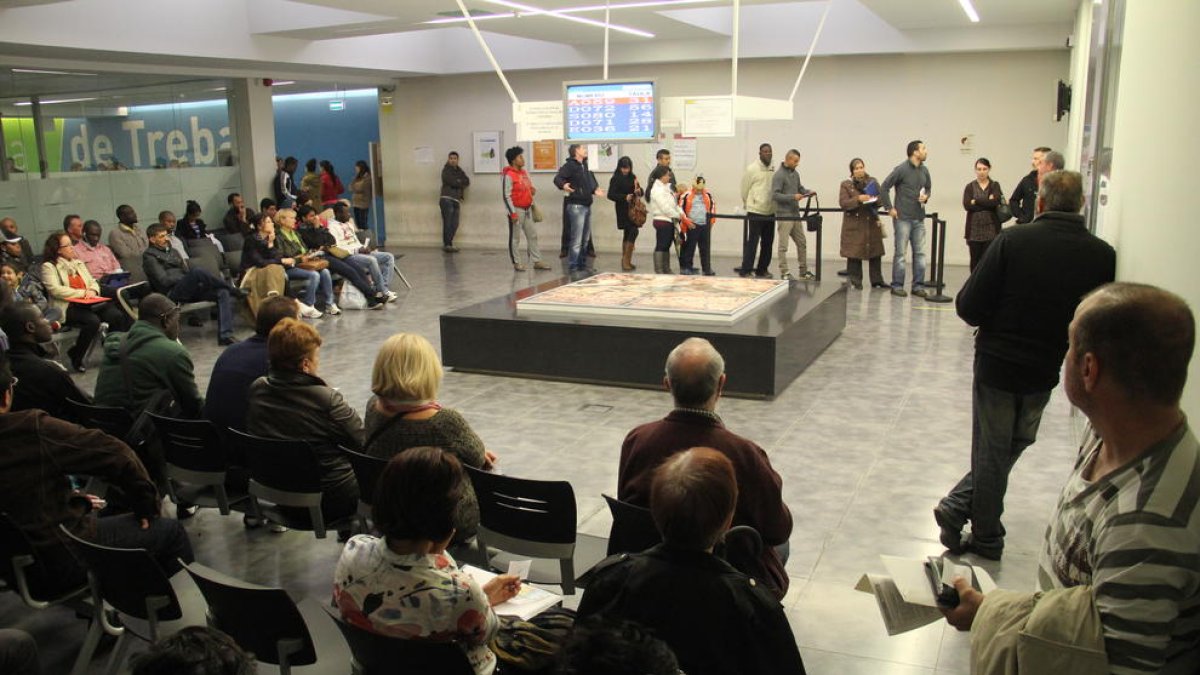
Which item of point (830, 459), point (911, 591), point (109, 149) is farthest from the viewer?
point (109, 149)

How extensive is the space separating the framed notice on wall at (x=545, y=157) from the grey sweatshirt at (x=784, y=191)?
5.15m

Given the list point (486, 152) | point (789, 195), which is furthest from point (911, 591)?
point (486, 152)

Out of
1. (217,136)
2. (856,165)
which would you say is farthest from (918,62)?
(217,136)

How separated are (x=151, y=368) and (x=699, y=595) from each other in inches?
144

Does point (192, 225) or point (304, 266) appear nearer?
point (304, 266)

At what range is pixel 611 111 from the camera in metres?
8.77

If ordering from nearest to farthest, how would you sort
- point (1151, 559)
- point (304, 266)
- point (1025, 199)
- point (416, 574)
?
point (1151, 559), point (416, 574), point (1025, 199), point (304, 266)

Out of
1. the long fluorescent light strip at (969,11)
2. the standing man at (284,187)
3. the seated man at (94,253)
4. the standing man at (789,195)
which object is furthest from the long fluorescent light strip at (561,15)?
the standing man at (284,187)

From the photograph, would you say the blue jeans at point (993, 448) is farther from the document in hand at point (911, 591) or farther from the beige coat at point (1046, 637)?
the beige coat at point (1046, 637)

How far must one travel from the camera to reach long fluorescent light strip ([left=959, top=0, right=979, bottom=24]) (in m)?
10.7

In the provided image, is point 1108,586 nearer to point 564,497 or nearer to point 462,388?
point 564,497

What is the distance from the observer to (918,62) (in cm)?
1407

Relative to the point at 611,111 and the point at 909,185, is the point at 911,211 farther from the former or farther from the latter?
the point at 611,111

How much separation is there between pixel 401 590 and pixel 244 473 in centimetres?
238
